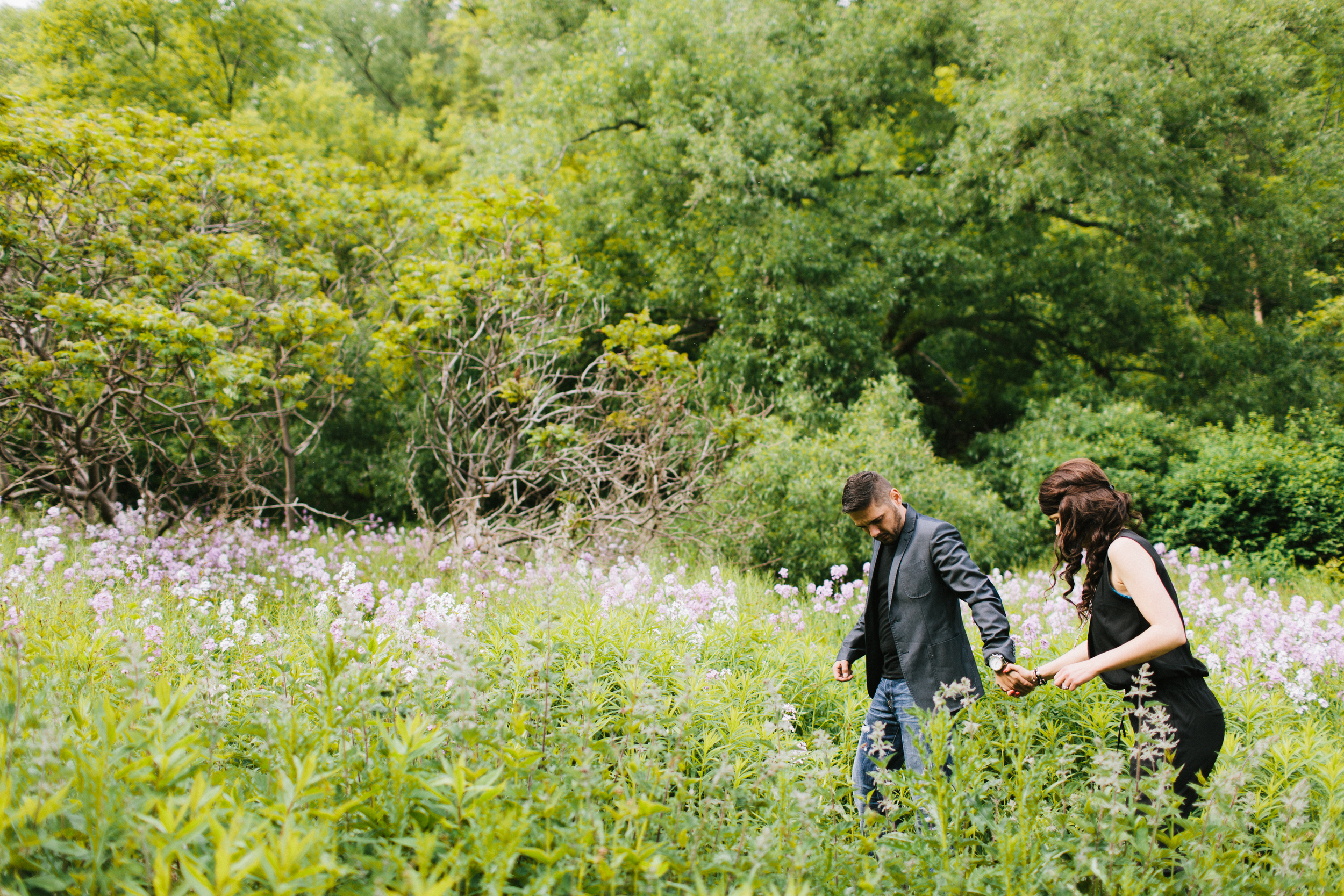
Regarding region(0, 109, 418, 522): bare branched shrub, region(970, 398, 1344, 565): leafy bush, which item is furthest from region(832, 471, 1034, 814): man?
region(970, 398, 1344, 565): leafy bush

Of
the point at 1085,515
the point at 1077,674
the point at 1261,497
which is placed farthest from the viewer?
the point at 1261,497

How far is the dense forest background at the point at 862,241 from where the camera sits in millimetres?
9516

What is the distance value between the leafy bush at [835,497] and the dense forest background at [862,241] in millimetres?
44

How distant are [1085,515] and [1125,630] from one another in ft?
1.52

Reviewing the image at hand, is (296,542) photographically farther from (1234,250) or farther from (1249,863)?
(1234,250)

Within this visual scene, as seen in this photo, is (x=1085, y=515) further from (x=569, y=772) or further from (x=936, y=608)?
(x=569, y=772)

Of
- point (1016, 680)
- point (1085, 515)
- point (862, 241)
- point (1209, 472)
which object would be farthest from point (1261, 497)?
point (1016, 680)

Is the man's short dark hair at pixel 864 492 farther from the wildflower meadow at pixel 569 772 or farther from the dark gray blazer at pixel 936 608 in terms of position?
the wildflower meadow at pixel 569 772

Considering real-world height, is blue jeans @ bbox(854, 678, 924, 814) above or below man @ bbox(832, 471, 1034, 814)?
below

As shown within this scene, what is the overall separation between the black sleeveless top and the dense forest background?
208 inches

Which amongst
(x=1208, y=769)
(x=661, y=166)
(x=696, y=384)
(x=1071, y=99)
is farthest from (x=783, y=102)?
(x=1208, y=769)

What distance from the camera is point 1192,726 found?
8.89ft

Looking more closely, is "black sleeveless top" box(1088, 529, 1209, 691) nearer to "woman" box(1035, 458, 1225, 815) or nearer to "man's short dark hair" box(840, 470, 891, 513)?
"woman" box(1035, 458, 1225, 815)

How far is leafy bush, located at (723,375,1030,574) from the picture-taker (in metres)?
8.31
